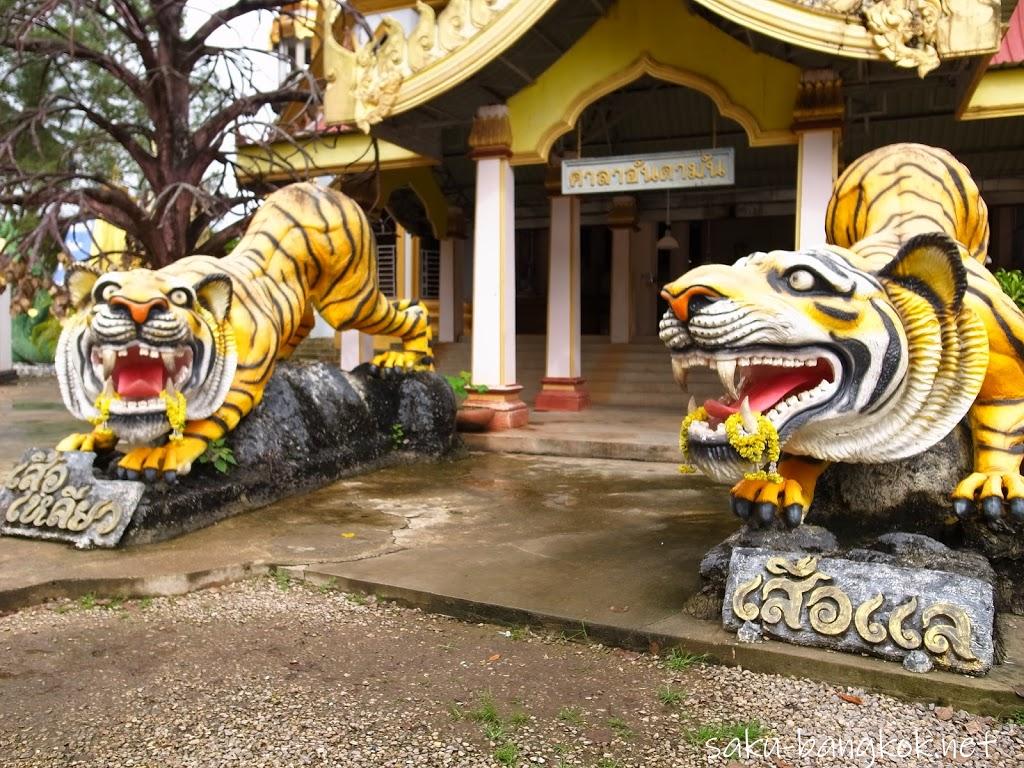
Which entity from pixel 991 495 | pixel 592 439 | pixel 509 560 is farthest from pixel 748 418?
pixel 592 439

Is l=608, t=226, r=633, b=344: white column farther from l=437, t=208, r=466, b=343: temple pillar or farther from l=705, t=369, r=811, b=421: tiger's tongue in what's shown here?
l=705, t=369, r=811, b=421: tiger's tongue

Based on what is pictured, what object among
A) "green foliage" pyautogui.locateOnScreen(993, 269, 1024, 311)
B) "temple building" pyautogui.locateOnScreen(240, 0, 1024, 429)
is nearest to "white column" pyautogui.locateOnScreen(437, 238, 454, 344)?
"temple building" pyautogui.locateOnScreen(240, 0, 1024, 429)

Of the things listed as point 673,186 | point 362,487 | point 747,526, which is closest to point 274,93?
point 673,186

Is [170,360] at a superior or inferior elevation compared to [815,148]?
inferior

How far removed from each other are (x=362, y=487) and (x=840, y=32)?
494 cm

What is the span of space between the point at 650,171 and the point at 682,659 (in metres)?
5.98

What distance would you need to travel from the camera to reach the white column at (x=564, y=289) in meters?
10.5

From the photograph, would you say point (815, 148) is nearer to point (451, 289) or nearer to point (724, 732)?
point (724, 732)

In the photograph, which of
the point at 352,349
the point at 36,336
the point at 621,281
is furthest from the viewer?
the point at 36,336

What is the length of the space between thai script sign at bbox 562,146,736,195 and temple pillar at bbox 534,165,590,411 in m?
1.73

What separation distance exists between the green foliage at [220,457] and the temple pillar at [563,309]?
19.2ft

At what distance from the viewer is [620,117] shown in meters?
10.6

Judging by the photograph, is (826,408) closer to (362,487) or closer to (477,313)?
(362,487)

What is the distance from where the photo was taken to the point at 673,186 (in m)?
8.16
